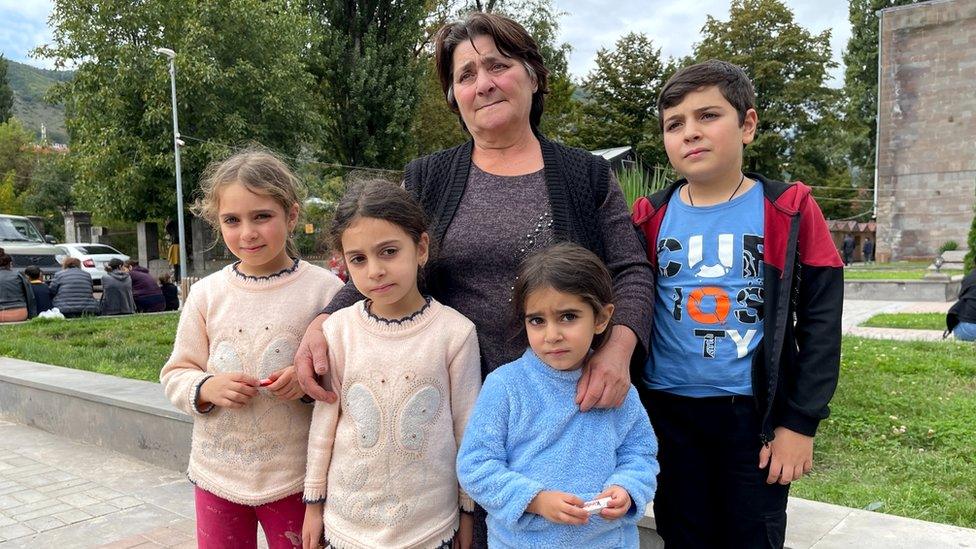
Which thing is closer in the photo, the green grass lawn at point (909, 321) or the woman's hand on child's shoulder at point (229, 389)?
the woman's hand on child's shoulder at point (229, 389)

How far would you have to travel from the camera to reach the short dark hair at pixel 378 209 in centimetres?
189

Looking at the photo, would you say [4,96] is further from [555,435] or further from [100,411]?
[555,435]

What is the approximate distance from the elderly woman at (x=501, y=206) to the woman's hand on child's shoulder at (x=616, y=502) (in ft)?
1.26

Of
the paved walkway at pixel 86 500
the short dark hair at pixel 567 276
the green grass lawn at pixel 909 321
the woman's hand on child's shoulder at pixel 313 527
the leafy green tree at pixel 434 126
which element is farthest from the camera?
the leafy green tree at pixel 434 126

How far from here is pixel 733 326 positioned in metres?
1.93

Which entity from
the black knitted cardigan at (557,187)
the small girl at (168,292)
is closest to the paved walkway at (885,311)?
the black knitted cardigan at (557,187)

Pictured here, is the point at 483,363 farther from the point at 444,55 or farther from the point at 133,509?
the point at 133,509

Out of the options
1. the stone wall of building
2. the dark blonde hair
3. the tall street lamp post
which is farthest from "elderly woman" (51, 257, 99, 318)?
the stone wall of building

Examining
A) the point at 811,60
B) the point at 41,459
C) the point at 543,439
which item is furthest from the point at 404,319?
the point at 811,60

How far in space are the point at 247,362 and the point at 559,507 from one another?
1066mm

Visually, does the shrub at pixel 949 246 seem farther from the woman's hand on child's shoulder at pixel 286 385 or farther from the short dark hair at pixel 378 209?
the woman's hand on child's shoulder at pixel 286 385

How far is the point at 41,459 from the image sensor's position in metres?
4.87

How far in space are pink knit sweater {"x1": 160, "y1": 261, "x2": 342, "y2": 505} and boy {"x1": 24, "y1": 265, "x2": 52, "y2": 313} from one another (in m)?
11.9

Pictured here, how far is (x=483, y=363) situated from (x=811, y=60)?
35.2 metres
